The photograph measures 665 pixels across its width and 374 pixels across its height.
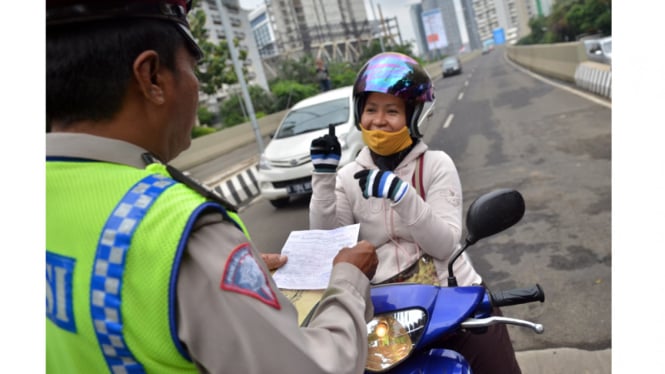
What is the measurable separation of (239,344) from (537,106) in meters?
13.6

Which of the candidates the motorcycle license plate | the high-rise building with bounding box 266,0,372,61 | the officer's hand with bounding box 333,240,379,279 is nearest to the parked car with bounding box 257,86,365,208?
the motorcycle license plate

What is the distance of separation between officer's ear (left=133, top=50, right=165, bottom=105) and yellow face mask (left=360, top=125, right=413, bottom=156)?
134cm

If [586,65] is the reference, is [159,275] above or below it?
above

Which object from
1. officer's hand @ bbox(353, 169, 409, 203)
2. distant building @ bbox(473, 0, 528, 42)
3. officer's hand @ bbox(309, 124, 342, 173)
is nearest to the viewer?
officer's hand @ bbox(353, 169, 409, 203)

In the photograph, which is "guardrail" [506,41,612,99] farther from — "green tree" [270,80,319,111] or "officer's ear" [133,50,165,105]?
"green tree" [270,80,319,111]

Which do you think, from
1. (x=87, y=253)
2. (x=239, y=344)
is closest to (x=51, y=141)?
(x=87, y=253)

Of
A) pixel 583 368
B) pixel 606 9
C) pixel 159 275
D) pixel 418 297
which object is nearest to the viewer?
pixel 159 275

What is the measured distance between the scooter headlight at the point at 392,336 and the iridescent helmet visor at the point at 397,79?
1.08 m

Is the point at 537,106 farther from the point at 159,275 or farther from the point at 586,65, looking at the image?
the point at 159,275

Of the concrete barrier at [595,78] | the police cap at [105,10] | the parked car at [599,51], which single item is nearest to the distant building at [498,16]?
the parked car at [599,51]

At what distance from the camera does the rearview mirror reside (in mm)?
1525

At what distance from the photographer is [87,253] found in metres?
0.80

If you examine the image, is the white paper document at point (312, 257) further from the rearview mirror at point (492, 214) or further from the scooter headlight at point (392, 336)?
the rearview mirror at point (492, 214)

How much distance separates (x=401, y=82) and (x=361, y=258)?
3.74ft
